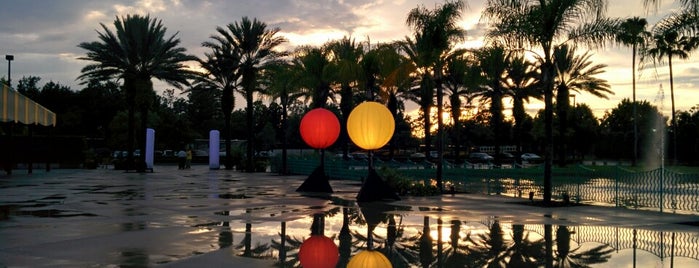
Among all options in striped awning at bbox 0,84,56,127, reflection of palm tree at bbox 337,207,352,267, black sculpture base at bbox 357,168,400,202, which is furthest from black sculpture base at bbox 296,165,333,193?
striped awning at bbox 0,84,56,127

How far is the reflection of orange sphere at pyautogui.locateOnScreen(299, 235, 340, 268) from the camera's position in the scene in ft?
28.8

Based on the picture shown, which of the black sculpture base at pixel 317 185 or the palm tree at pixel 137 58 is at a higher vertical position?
the palm tree at pixel 137 58

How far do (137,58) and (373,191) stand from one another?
28.6 metres

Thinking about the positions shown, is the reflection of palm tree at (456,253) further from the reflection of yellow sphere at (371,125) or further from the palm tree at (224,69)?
the palm tree at (224,69)

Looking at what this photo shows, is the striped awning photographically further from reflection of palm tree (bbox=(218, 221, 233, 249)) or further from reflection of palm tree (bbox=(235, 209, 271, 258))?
reflection of palm tree (bbox=(235, 209, 271, 258))

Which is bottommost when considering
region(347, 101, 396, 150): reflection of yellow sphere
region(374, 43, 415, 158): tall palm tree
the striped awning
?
region(347, 101, 396, 150): reflection of yellow sphere

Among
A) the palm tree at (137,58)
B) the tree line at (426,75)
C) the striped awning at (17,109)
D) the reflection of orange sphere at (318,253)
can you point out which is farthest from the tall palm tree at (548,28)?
the palm tree at (137,58)

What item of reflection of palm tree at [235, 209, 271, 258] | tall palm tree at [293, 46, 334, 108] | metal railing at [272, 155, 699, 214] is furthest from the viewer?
tall palm tree at [293, 46, 334, 108]

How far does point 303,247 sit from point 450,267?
8.71 ft

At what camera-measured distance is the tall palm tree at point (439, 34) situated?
73.4ft

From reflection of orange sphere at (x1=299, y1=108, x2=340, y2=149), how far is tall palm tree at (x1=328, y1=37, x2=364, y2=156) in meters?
2.88

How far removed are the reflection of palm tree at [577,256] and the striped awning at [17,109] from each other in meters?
A: 23.5

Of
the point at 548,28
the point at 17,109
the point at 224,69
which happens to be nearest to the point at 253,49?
the point at 224,69

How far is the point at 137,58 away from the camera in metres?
42.3
